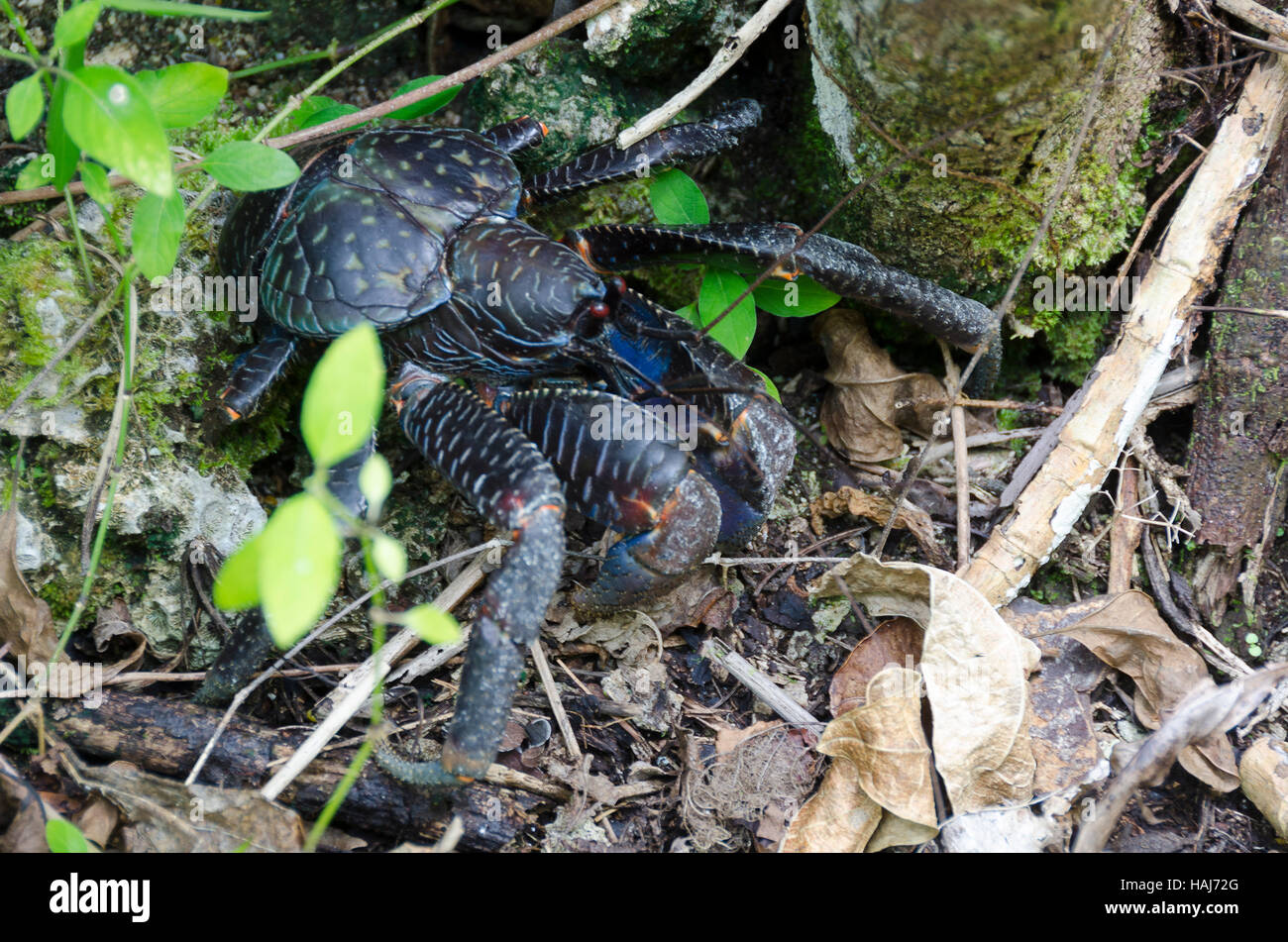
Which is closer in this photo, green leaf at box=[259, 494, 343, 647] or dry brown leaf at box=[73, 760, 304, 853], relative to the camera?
green leaf at box=[259, 494, 343, 647]

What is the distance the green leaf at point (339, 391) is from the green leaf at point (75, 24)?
1034 mm

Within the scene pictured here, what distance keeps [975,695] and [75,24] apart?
8.12 feet

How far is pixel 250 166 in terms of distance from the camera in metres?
2.15

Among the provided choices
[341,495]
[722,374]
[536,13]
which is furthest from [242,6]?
[722,374]

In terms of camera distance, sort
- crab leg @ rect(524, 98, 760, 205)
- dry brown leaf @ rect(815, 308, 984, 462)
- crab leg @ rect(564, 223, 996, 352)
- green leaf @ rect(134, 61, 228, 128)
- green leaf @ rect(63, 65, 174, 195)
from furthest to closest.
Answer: dry brown leaf @ rect(815, 308, 984, 462), crab leg @ rect(524, 98, 760, 205), crab leg @ rect(564, 223, 996, 352), green leaf @ rect(134, 61, 228, 128), green leaf @ rect(63, 65, 174, 195)

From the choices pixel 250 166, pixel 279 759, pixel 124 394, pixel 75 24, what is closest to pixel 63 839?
pixel 279 759

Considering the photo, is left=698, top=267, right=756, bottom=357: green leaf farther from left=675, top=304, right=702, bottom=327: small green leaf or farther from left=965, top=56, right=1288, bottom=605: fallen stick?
left=965, top=56, right=1288, bottom=605: fallen stick

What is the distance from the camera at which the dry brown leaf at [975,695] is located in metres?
2.22

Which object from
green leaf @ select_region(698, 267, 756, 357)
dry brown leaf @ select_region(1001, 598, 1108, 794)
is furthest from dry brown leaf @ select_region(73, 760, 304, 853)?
dry brown leaf @ select_region(1001, 598, 1108, 794)

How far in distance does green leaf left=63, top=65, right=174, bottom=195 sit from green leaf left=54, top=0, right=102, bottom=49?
83mm

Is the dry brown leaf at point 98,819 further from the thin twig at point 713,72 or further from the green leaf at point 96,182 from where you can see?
the thin twig at point 713,72

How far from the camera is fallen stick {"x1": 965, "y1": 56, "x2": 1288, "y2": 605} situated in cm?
258

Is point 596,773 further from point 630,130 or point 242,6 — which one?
point 242,6

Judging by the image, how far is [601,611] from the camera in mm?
2514
